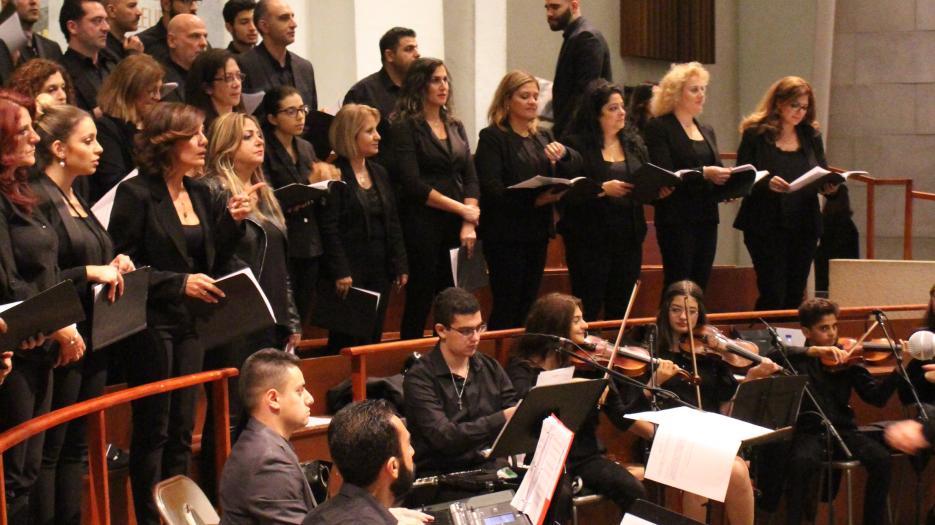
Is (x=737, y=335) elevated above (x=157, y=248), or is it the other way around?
(x=157, y=248)

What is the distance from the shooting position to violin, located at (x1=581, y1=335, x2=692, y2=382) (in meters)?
5.42

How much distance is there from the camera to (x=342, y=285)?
18.1ft

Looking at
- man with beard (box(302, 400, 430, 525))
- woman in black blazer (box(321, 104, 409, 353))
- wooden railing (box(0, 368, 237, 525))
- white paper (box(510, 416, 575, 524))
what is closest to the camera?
man with beard (box(302, 400, 430, 525))

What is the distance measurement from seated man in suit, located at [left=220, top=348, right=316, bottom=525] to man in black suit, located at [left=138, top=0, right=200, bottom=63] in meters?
2.49

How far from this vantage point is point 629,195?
630 centimetres

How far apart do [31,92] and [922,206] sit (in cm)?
851

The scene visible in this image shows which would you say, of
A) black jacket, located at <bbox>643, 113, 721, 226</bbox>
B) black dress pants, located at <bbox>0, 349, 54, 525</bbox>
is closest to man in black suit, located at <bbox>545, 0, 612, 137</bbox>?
black jacket, located at <bbox>643, 113, 721, 226</bbox>

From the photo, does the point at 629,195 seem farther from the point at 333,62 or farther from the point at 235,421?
the point at 333,62

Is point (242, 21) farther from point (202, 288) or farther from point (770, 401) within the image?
point (770, 401)

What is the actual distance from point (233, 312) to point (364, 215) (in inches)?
53.0

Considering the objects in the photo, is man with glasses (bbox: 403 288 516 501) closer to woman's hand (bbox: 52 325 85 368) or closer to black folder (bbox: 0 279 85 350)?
woman's hand (bbox: 52 325 85 368)

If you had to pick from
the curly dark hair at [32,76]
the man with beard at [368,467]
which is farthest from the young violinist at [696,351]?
the curly dark hair at [32,76]

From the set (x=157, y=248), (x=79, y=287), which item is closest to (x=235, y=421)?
(x=157, y=248)

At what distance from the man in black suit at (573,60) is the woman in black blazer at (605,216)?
0.91 ft
